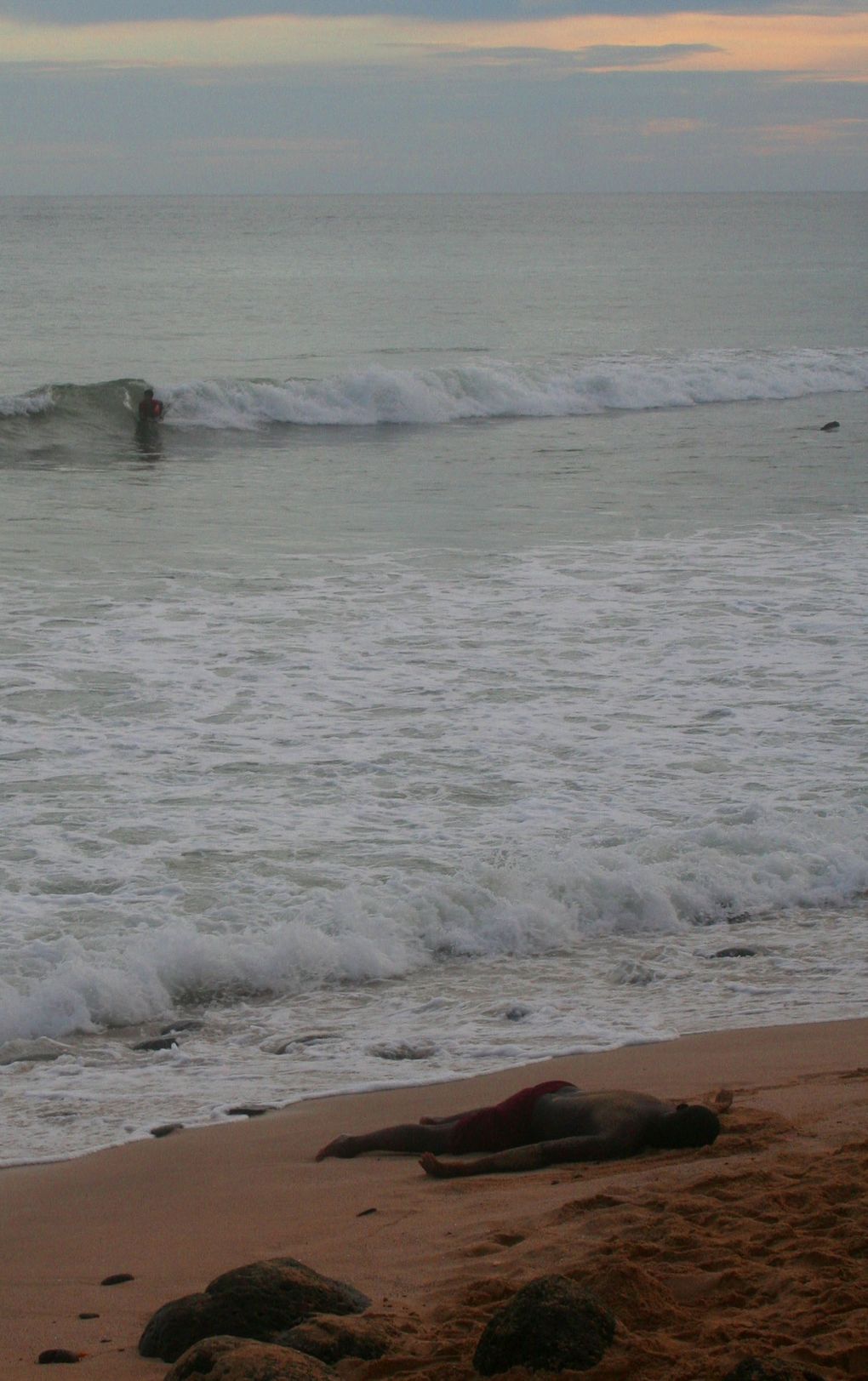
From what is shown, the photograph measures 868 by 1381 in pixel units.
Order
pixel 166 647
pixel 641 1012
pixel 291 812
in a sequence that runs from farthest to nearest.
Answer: pixel 166 647 < pixel 291 812 < pixel 641 1012

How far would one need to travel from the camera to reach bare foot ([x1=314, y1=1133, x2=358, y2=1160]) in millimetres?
4789

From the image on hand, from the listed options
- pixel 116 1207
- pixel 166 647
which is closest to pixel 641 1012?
pixel 116 1207

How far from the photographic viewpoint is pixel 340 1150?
15.8 feet

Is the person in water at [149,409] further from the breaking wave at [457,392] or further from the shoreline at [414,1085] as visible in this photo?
the shoreline at [414,1085]

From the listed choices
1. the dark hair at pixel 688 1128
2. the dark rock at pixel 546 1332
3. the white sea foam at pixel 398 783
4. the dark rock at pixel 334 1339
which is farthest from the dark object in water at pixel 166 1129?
the dark rock at pixel 546 1332

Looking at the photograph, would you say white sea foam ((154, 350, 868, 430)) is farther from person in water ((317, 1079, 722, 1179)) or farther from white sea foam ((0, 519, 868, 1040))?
person in water ((317, 1079, 722, 1179))

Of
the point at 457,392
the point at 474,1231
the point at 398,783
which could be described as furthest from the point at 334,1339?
the point at 457,392

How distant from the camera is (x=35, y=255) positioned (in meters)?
76.2

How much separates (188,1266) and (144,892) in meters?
3.30

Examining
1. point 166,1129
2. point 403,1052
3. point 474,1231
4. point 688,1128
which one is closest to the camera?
point 474,1231

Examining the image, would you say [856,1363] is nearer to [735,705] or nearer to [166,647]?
[735,705]

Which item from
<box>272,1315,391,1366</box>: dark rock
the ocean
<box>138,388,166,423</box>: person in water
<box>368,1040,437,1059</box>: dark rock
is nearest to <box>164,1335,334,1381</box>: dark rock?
<box>272,1315,391,1366</box>: dark rock

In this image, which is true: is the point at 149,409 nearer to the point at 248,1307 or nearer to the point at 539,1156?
the point at 539,1156

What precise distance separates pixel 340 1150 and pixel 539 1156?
648 millimetres
